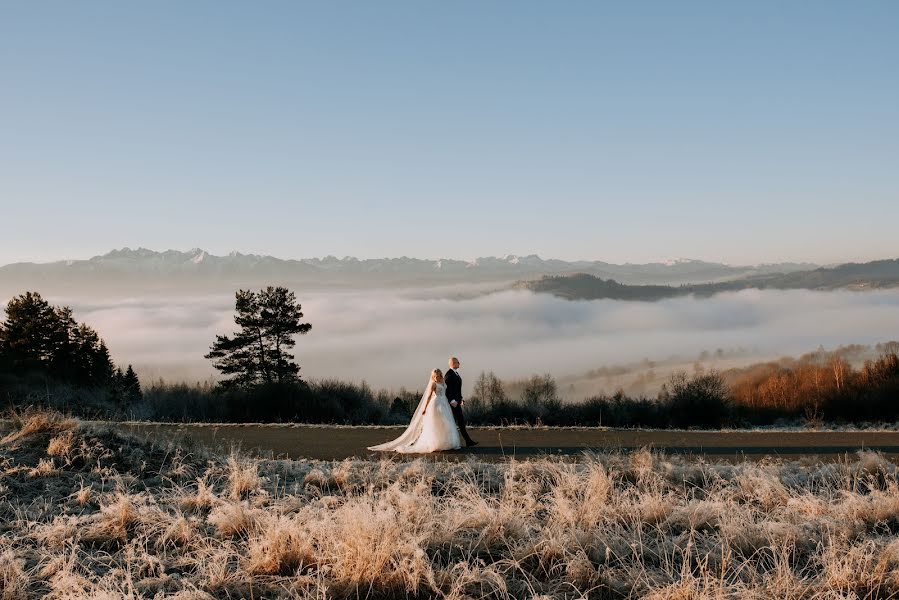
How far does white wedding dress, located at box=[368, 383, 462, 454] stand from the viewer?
48.5ft

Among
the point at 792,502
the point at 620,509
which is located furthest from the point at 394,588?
the point at 792,502

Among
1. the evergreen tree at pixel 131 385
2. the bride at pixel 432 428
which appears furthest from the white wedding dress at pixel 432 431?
the evergreen tree at pixel 131 385

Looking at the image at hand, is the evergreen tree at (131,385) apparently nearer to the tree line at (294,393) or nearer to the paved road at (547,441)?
the tree line at (294,393)

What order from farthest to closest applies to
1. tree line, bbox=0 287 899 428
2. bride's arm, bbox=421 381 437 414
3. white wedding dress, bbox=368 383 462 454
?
tree line, bbox=0 287 899 428 < bride's arm, bbox=421 381 437 414 < white wedding dress, bbox=368 383 462 454

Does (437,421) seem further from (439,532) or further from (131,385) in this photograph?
(131,385)

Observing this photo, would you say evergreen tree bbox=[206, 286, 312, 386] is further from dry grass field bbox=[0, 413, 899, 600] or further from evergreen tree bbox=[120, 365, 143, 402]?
dry grass field bbox=[0, 413, 899, 600]

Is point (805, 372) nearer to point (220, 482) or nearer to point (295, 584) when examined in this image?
point (220, 482)

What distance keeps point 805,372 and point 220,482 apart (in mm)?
37816

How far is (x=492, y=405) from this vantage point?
92.3 ft

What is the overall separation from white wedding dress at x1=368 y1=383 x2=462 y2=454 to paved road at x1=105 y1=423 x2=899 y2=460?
367mm

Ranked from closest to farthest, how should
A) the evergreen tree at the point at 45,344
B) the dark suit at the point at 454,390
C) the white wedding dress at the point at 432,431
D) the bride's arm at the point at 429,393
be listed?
the white wedding dress at the point at 432,431 < the bride's arm at the point at 429,393 < the dark suit at the point at 454,390 < the evergreen tree at the point at 45,344

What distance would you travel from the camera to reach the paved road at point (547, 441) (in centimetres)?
1423

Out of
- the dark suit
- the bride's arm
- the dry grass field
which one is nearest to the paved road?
the dark suit

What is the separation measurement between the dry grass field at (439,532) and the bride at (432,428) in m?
3.70
